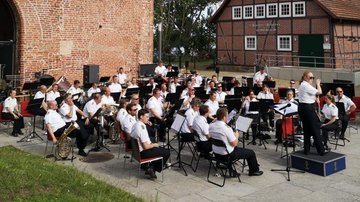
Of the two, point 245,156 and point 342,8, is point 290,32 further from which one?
point 245,156

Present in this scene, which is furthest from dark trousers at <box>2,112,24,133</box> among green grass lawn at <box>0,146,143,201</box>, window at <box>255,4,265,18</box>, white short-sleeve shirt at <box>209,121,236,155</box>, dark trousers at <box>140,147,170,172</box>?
window at <box>255,4,265,18</box>

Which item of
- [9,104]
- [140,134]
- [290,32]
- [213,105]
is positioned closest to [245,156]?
[140,134]

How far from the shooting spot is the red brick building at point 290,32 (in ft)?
97.3

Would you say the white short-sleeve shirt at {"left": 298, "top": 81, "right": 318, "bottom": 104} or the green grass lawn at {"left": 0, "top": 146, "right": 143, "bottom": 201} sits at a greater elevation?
the white short-sleeve shirt at {"left": 298, "top": 81, "right": 318, "bottom": 104}

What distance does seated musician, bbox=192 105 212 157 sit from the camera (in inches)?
358

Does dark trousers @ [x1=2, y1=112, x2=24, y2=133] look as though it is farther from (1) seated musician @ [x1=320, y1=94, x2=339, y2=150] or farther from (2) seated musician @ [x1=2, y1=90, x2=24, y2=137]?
(1) seated musician @ [x1=320, y1=94, x2=339, y2=150]

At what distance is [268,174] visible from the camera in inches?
350

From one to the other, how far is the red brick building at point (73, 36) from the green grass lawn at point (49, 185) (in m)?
11.5

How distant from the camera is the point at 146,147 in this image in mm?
8250

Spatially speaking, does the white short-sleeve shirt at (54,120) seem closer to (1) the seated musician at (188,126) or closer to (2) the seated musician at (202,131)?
(1) the seated musician at (188,126)

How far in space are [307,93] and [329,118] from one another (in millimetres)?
2623

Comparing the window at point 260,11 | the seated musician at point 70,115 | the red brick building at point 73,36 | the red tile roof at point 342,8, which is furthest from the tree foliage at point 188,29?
the seated musician at point 70,115

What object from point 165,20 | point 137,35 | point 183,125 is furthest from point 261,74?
point 165,20

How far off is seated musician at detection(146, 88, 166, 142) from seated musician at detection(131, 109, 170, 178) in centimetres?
318
